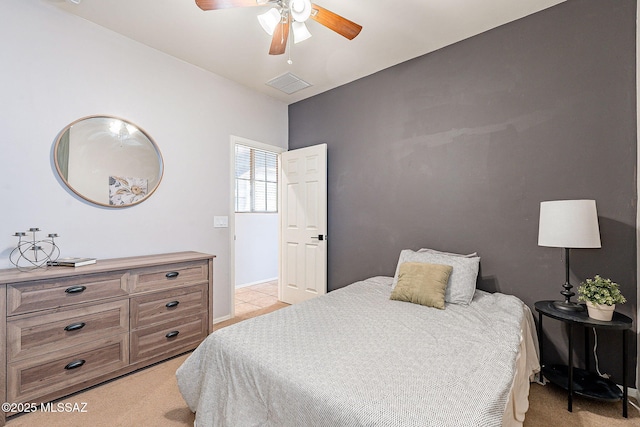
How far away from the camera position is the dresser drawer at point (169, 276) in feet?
7.32

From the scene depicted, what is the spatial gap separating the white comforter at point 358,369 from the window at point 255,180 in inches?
133

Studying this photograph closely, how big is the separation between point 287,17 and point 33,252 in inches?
98.8

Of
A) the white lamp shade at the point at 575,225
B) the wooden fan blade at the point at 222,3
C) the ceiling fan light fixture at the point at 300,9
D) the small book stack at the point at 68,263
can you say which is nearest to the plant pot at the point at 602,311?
the white lamp shade at the point at 575,225

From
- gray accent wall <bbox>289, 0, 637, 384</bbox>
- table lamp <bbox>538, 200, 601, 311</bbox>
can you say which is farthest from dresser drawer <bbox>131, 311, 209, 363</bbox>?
table lamp <bbox>538, 200, 601, 311</bbox>

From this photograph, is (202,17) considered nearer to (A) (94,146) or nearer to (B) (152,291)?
(A) (94,146)

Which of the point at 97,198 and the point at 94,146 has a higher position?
the point at 94,146

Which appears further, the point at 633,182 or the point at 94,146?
the point at 94,146

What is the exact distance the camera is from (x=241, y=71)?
124 inches

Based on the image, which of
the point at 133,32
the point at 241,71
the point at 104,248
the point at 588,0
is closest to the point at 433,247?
the point at 588,0

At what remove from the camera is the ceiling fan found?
1.68 meters

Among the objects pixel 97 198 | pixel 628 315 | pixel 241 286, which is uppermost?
pixel 97 198

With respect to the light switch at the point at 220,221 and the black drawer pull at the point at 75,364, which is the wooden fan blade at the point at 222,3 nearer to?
the light switch at the point at 220,221

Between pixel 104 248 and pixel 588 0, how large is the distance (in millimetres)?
4268

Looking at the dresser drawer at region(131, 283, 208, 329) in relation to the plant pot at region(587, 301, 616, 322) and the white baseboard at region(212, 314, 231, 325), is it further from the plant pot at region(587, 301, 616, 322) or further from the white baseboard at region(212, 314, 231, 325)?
the plant pot at region(587, 301, 616, 322)
